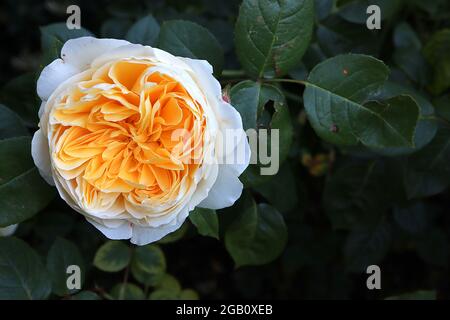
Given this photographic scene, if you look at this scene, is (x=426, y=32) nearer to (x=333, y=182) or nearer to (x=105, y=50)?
(x=333, y=182)

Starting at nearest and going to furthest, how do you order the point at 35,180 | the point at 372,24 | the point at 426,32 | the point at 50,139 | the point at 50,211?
the point at 50,139 → the point at 35,180 → the point at 372,24 → the point at 50,211 → the point at 426,32

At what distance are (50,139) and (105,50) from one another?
14 cm

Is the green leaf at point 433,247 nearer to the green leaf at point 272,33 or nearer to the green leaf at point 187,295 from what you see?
the green leaf at point 187,295

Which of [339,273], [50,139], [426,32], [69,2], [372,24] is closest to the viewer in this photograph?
[50,139]

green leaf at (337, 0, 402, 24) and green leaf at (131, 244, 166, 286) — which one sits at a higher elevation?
green leaf at (337, 0, 402, 24)

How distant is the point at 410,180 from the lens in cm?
123

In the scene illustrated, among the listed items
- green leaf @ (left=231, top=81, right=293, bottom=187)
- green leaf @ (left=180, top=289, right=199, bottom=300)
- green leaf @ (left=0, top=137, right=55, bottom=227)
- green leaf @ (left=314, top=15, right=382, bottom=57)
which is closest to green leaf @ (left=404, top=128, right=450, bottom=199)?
green leaf @ (left=314, top=15, right=382, bottom=57)

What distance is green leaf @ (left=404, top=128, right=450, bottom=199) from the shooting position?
47.4 inches

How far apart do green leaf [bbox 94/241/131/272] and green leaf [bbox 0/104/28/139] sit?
325 mm

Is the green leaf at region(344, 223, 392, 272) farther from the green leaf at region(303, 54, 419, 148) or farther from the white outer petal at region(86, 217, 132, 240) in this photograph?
the white outer petal at region(86, 217, 132, 240)

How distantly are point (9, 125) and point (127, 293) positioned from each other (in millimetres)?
429

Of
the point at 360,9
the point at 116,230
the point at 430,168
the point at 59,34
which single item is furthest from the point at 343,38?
the point at 116,230

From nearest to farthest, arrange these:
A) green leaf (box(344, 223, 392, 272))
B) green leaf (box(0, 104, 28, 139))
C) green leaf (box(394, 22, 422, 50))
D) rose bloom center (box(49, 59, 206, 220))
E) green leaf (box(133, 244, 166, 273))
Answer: rose bloom center (box(49, 59, 206, 220)) < green leaf (box(0, 104, 28, 139)) < green leaf (box(133, 244, 166, 273)) < green leaf (box(394, 22, 422, 50)) < green leaf (box(344, 223, 392, 272))

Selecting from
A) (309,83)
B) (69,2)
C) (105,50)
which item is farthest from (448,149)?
(69,2)
